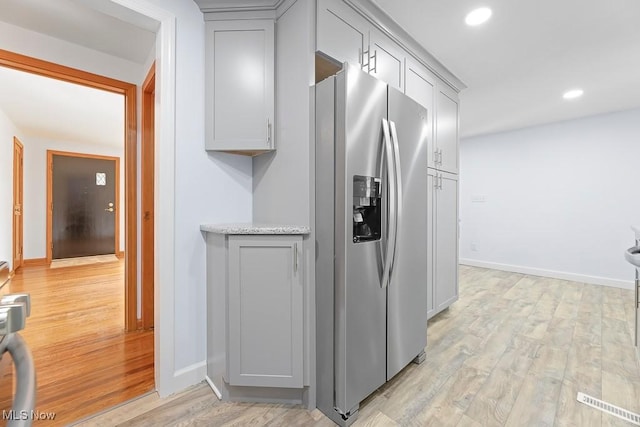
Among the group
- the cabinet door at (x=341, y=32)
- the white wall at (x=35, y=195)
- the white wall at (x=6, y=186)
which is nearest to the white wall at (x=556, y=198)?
the cabinet door at (x=341, y=32)

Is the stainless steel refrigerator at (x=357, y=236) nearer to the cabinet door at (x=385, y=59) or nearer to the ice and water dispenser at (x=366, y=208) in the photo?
the ice and water dispenser at (x=366, y=208)

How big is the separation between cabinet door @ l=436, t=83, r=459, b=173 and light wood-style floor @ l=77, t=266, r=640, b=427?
61.4 inches

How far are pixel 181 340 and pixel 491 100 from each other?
4.08 m

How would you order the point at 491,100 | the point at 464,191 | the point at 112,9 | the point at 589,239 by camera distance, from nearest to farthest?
the point at 112,9 < the point at 491,100 < the point at 589,239 < the point at 464,191

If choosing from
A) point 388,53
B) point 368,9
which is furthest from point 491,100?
point 368,9

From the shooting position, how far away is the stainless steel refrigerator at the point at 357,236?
1.43 metres

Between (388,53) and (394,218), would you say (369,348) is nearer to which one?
(394,218)

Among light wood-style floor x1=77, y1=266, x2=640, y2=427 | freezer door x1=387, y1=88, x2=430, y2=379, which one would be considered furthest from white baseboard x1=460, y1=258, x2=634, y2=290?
freezer door x1=387, y1=88, x2=430, y2=379

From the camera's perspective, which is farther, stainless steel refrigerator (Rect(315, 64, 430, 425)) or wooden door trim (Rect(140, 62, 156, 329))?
wooden door trim (Rect(140, 62, 156, 329))

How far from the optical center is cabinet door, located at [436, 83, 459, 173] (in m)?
2.73

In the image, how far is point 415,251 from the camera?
1878 millimetres

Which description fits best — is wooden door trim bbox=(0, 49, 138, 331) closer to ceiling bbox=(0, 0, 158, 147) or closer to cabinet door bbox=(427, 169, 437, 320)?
ceiling bbox=(0, 0, 158, 147)

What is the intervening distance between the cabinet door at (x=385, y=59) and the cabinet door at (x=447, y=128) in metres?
0.70

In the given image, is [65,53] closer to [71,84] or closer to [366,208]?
[71,84]
